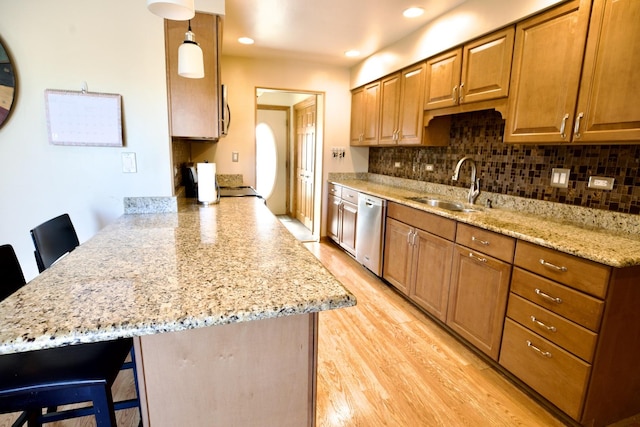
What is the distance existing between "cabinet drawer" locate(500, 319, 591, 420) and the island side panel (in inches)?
51.3

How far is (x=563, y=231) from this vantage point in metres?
1.76

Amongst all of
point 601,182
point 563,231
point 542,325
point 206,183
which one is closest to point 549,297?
point 542,325

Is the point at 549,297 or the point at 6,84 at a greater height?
the point at 6,84

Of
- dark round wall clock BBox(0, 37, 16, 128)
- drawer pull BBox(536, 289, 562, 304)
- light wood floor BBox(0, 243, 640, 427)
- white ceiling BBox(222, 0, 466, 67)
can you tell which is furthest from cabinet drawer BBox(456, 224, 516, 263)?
dark round wall clock BBox(0, 37, 16, 128)

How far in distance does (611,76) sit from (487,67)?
809 millimetres

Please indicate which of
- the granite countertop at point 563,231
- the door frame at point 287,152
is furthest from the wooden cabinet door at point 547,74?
the door frame at point 287,152

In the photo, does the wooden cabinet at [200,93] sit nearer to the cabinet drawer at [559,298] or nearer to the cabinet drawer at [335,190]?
the cabinet drawer at [559,298]

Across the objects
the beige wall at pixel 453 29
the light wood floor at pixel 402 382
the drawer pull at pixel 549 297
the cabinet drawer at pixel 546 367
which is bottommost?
the light wood floor at pixel 402 382

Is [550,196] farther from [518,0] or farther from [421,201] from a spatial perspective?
[518,0]

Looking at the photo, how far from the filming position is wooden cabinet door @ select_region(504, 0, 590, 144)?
1.73m

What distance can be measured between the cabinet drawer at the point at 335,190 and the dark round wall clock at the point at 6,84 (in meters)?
3.05

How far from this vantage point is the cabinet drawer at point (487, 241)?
5.93ft

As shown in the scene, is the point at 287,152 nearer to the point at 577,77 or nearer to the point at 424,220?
the point at 424,220

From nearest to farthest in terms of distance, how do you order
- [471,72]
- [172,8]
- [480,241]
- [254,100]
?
[172,8] → [480,241] → [471,72] → [254,100]
